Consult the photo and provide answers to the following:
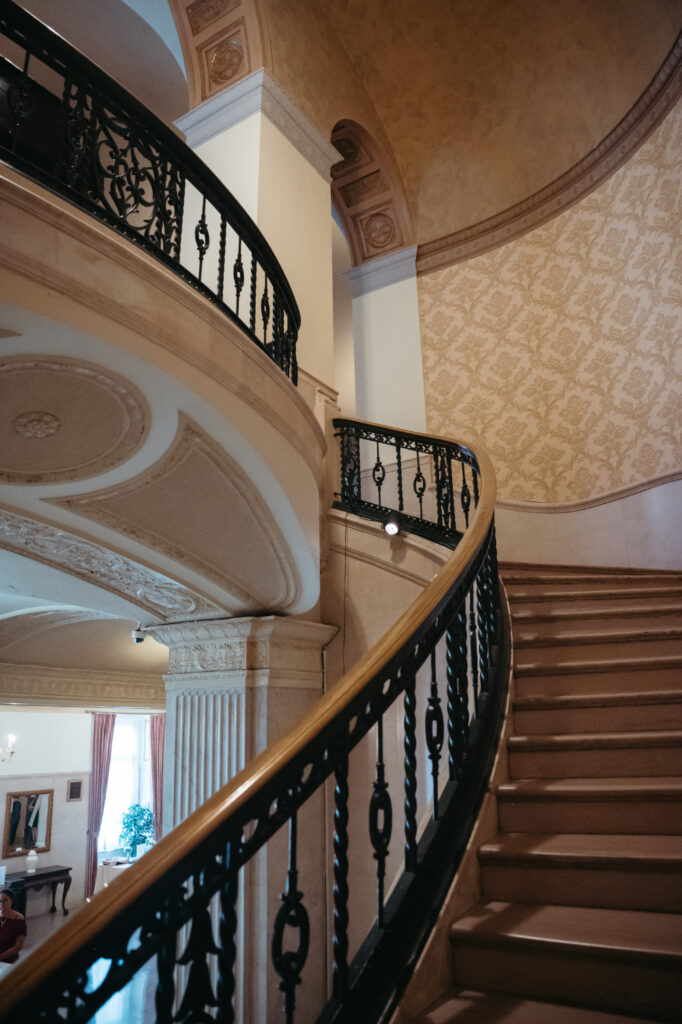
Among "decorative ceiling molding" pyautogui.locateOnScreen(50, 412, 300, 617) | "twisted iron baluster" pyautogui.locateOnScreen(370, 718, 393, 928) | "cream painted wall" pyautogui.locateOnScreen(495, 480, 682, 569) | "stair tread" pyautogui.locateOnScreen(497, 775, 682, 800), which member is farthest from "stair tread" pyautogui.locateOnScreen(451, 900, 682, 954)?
"cream painted wall" pyautogui.locateOnScreen(495, 480, 682, 569)

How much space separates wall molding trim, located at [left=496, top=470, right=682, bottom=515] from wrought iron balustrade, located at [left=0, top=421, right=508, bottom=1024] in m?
3.33

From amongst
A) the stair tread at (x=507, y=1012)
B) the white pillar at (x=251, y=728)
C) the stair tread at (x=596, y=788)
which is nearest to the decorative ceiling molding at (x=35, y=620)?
the white pillar at (x=251, y=728)

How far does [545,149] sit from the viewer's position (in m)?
6.98

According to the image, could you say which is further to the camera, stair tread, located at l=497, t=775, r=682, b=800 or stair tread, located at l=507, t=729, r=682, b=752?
stair tread, located at l=507, t=729, r=682, b=752

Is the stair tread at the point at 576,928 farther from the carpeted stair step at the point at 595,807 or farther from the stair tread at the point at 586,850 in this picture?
the carpeted stair step at the point at 595,807

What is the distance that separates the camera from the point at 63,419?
8.75 feet

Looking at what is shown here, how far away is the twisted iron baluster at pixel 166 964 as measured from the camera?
1.14 metres

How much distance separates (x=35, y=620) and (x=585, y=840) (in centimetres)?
626

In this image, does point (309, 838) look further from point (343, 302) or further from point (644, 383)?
point (343, 302)

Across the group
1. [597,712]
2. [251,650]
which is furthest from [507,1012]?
[251,650]

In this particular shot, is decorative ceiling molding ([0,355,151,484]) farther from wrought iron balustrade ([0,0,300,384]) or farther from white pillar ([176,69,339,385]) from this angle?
white pillar ([176,69,339,385])

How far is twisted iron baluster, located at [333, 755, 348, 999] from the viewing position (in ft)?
5.09

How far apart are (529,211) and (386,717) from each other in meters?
5.39

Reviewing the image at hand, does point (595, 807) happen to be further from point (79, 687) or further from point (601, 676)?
point (79, 687)
